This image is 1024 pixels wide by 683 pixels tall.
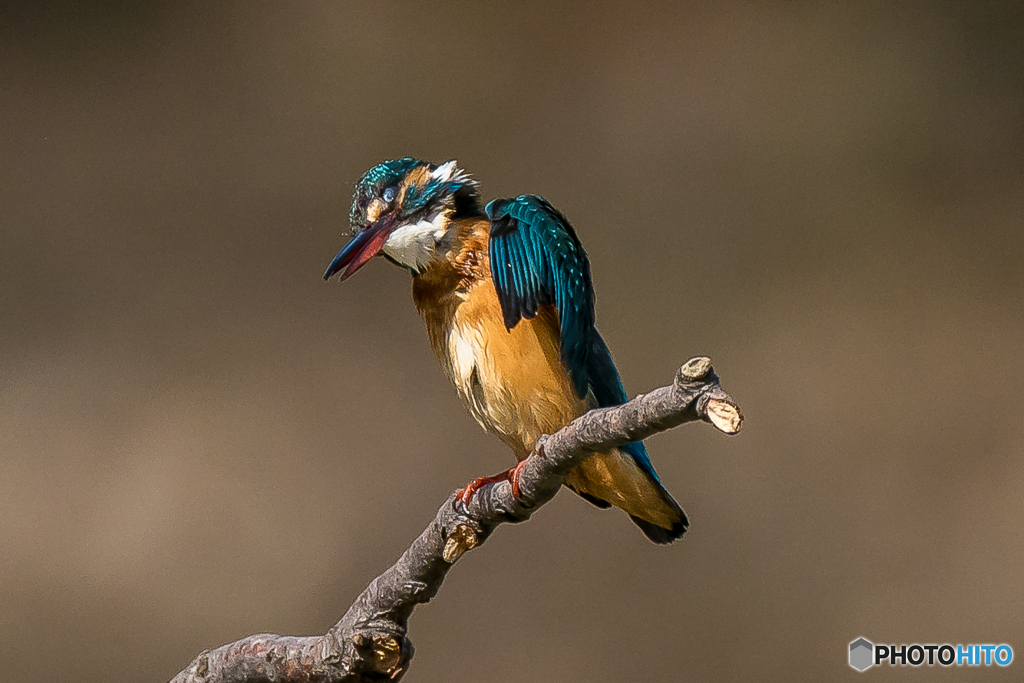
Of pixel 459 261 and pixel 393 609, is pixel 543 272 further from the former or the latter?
pixel 393 609

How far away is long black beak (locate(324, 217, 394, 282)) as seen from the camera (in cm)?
100

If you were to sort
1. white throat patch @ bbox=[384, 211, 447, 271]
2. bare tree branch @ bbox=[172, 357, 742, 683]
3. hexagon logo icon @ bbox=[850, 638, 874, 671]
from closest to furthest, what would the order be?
1. bare tree branch @ bbox=[172, 357, 742, 683]
2. white throat patch @ bbox=[384, 211, 447, 271]
3. hexagon logo icon @ bbox=[850, 638, 874, 671]

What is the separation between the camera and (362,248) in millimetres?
1037

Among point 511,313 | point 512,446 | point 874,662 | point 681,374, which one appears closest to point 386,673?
point 512,446

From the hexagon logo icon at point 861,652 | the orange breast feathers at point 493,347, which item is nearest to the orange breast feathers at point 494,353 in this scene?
the orange breast feathers at point 493,347

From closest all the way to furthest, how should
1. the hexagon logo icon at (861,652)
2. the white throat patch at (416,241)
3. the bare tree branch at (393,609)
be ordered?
the bare tree branch at (393,609)
the white throat patch at (416,241)
the hexagon logo icon at (861,652)

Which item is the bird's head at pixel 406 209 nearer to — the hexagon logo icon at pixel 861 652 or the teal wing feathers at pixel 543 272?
the teal wing feathers at pixel 543 272

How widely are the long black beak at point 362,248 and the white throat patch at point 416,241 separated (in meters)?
0.01

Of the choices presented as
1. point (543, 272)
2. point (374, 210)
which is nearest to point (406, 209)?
point (374, 210)

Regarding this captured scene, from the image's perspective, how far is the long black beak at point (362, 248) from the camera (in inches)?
39.3

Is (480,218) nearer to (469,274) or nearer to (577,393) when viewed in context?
(469,274)

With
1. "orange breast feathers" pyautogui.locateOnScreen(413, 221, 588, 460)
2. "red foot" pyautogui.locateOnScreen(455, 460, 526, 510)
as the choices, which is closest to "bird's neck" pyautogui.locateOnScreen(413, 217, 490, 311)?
"orange breast feathers" pyautogui.locateOnScreen(413, 221, 588, 460)

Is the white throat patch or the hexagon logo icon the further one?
the hexagon logo icon

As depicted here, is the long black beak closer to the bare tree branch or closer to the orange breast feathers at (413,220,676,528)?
the orange breast feathers at (413,220,676,528)
